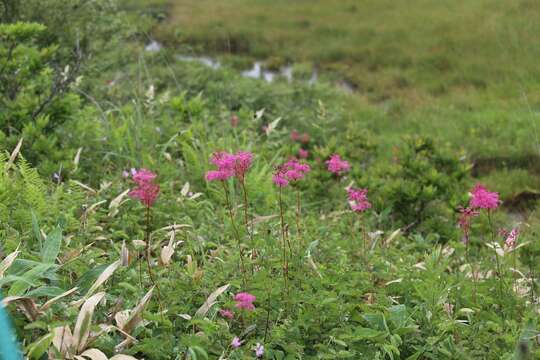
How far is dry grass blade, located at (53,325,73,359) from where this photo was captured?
2176mm

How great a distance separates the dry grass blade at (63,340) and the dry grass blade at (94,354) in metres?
0.05

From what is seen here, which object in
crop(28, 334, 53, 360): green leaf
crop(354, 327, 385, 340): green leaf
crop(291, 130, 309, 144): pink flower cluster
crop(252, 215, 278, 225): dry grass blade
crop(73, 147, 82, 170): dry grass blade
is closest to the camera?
crop(28, 334, 53, 360): green leaf

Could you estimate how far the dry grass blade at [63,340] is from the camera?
2.18 metres

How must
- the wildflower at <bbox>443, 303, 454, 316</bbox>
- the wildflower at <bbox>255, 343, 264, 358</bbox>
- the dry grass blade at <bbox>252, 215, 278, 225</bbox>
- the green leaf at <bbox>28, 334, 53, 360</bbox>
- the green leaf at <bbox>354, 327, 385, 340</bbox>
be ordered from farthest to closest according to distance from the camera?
the dry grass blade at <bbox>252, 215, 278, 225</bbox>, the wildflower at <bbox>443, 303, 454, 316</bbox>, the green leaf at <bbox>354, 327, 385, 340</bbox>, the wildflower at <bbox>255, 343, 264, 358</bbox>, the green leaf at <bbox>28, 334, 53, 360</bbox>

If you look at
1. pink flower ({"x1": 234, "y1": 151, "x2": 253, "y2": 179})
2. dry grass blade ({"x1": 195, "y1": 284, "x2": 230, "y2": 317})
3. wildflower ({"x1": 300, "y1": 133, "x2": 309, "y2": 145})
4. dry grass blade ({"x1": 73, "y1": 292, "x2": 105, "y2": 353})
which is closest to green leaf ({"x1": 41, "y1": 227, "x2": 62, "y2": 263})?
dry grass blade ({"x1": 73, "y1": 292, "x2": 105, "y2": 353})

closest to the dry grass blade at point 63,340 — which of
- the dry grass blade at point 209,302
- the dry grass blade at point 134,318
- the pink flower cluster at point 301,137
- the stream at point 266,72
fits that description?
the dry grass blade at point 134,318

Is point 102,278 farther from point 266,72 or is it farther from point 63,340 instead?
point 266,72

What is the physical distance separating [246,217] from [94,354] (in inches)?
33.5

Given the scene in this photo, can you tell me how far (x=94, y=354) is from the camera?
2.16 m

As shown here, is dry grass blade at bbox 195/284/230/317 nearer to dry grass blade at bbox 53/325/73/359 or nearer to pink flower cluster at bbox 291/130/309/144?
dry grass blade at bbox 53/325/73/359

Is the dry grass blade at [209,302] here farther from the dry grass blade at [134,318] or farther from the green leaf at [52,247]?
the green leaf at [52,247]

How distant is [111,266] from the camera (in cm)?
251

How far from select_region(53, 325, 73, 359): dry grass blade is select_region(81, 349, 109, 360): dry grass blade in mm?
50

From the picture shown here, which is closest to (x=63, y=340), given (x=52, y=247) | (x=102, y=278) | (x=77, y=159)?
(x=102, y=278)
